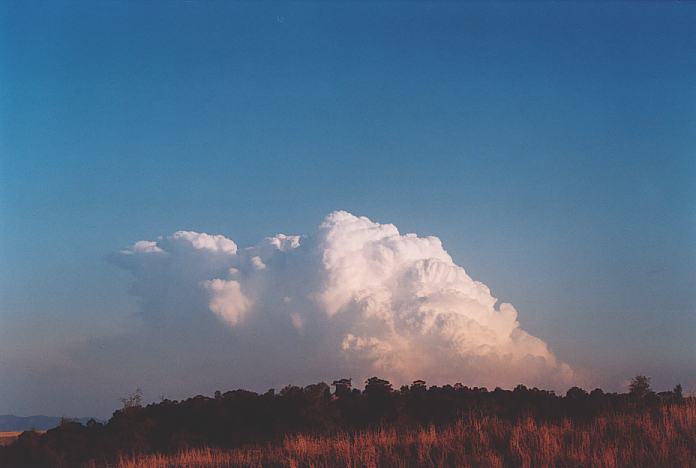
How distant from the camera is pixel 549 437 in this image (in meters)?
18.4

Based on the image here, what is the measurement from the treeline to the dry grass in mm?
6800

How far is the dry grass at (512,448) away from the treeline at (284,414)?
6.80 metres

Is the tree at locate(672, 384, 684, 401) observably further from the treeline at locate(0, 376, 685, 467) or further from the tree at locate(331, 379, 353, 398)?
the tree at locate(331, 379, 353, 398)

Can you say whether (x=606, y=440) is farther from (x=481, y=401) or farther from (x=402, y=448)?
(x=481, y=401)

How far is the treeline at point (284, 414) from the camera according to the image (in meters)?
29.5

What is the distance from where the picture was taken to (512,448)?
59.9ft

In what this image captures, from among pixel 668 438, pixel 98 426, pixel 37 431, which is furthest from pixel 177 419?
pixel 668 438

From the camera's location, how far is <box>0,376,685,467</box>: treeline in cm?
2953

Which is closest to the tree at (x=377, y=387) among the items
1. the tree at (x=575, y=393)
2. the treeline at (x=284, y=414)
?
the treeline at (x=284, y=414)

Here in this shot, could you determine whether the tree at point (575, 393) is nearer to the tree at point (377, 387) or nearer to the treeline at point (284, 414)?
the treeline at point (284, 414)

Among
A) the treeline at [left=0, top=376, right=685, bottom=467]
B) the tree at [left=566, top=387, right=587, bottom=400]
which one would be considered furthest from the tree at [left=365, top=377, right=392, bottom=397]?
the tree at [left=566, top=387, right=587, bottom=400]

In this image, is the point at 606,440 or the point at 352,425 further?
the point at 352,425

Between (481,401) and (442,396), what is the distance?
1.99 meters

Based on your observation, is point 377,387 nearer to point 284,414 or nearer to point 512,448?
point 284,414
